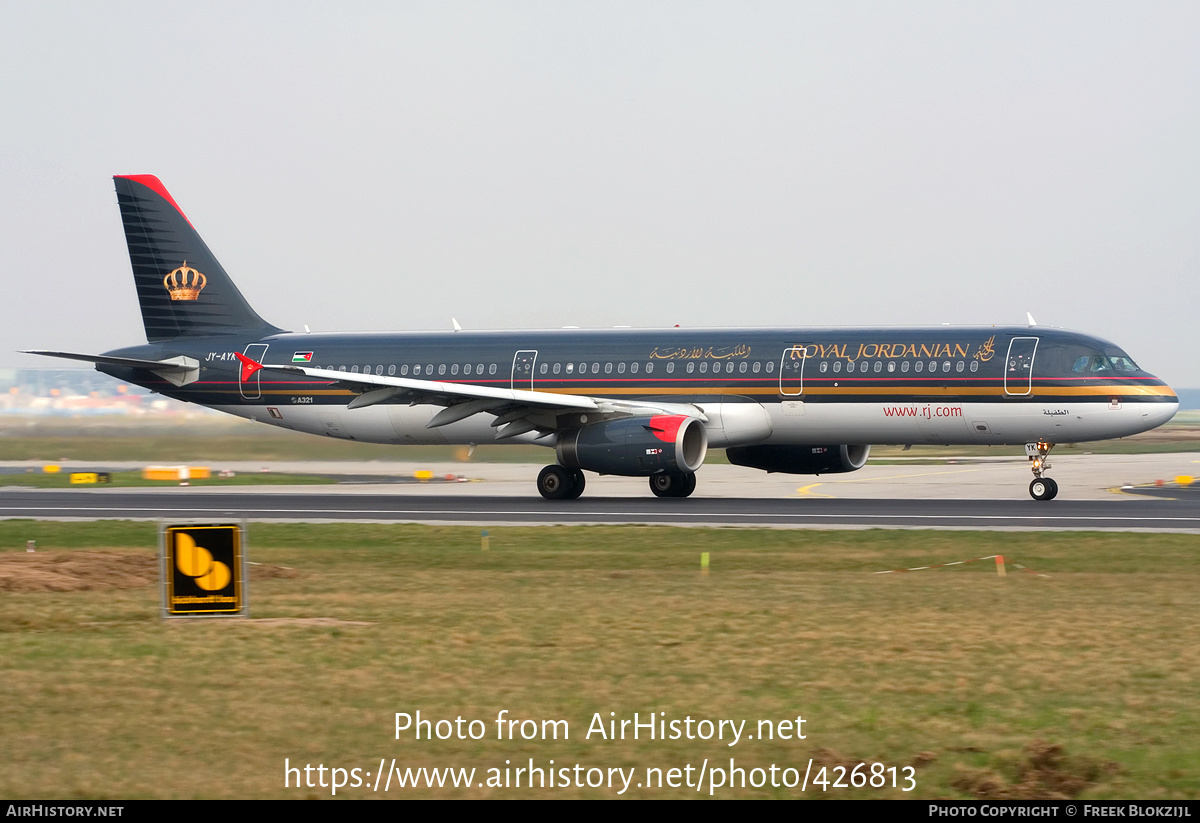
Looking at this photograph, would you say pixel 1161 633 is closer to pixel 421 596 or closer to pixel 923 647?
pixel 923 647

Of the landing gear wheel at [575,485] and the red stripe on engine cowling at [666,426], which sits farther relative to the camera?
the landing gear wheel at [575,485]

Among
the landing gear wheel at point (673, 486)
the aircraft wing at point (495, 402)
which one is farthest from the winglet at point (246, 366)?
the landing gear wheel at point (673, 486)

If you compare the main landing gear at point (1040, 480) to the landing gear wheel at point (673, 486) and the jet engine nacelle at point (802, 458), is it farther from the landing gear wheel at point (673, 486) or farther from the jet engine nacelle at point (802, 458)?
the landing gear wheel at point (673, 486)

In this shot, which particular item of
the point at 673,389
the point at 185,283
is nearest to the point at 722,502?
the point at 673,389

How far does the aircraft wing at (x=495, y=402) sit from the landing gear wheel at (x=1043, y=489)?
26.1ft

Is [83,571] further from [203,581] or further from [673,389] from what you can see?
[673,389]

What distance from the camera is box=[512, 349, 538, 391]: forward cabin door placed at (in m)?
36.8

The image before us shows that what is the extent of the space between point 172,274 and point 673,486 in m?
17.1

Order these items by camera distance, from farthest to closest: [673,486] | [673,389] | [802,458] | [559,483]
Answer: [802,458] → [673,486] → [673,389] → [559,483]

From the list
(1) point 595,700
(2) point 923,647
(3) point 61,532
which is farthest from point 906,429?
Answer: (1) point 595,700

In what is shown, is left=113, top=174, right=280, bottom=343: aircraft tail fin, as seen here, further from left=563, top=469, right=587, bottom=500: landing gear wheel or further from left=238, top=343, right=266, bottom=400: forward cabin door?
left=563, top=469, right=587, bottom=500: landing gear wheel

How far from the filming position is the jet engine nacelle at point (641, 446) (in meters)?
31.4

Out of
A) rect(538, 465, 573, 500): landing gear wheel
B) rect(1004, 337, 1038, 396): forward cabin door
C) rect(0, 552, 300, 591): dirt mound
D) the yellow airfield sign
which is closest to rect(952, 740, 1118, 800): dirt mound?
the yellow airfield sign

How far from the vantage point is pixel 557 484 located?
113 ft
